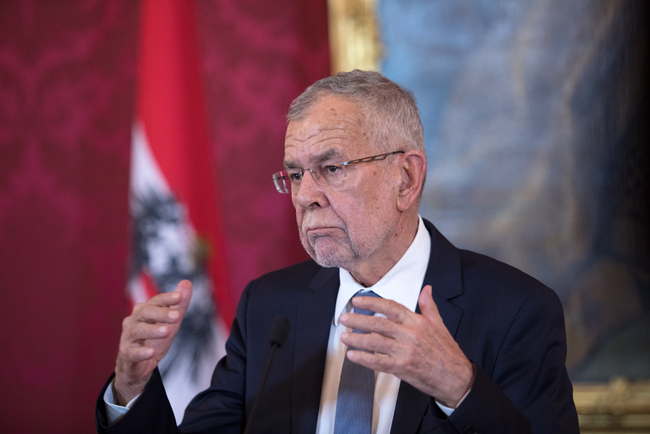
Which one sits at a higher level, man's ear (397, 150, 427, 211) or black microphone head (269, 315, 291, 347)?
man's ear (397, 150, 427, 211)

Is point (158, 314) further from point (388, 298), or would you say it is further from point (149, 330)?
point (388, 298)

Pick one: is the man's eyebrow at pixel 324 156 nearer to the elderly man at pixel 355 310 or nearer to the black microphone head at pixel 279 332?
the elderly man at pixel 355 310

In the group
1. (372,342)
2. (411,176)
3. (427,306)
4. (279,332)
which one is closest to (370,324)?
(372,342)

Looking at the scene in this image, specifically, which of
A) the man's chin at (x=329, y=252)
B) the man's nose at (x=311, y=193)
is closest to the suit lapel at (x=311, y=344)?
the man's chin at (x=329, y=252)

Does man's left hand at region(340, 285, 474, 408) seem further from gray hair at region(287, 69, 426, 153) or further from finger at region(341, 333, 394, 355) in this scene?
gray hair at region(287, 69, 426, 153)

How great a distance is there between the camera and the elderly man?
4.75ft

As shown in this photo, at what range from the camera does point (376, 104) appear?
171 centimetres

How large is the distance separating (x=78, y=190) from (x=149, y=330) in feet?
6.46

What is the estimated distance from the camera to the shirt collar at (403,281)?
5.59 feet

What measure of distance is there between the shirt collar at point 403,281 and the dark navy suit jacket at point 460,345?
1.5 inches

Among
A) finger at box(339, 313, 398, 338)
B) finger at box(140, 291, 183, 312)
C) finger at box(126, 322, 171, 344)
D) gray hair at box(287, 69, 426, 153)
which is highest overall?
gray hair at box(287, 69, 426, 153)

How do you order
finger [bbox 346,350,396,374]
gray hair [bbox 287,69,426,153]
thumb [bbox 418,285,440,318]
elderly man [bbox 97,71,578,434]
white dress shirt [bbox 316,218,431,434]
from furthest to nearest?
gray hair [bbox 287,69,426,153] → white dress shirt [bbox 316,218,431,434] → elderly man [bbox 97,71,578,434] → thumb [bbox 418,285,440,318] → finger [bbox 346,350,396,374]

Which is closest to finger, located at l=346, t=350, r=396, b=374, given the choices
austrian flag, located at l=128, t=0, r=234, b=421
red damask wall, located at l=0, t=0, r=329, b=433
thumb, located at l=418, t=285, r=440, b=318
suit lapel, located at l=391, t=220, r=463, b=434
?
thumb, located at l=418, t=285, r=440, b=318

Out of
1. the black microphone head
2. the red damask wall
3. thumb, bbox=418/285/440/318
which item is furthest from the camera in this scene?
the red damask wall
